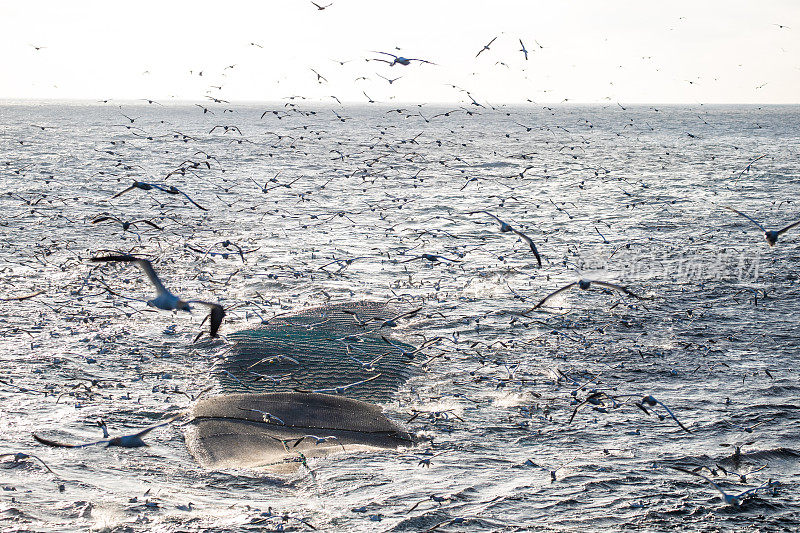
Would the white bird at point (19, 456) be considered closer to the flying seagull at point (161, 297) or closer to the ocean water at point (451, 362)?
the ocean water at point (451, 362)

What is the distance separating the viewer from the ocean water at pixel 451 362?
483 inches

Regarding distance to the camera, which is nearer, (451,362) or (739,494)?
(739,494)

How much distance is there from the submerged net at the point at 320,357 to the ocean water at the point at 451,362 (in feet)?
1.56

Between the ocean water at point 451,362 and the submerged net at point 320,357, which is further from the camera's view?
the submerged net at point 320,357

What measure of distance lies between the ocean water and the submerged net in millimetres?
477

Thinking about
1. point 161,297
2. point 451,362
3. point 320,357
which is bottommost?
point 451,362

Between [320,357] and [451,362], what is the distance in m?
3.35

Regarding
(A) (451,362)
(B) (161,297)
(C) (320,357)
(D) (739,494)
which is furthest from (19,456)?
(D) (739,494)

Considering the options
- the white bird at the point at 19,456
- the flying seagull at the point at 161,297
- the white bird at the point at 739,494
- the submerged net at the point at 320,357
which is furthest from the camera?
the submerged net at the point at 320,357

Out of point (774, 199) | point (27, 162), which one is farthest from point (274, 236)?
point (27, 162)

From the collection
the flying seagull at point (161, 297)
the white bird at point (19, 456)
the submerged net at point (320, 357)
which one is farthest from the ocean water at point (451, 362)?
the flying seagull at point (161, 297)

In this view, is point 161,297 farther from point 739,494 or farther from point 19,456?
point 739,494

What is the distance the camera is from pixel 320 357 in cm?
1875

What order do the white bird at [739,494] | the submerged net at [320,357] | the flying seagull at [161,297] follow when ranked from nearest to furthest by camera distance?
the flying seagull at [161,297]
the white bird at [739,494]
the submerged net at [320,357]
